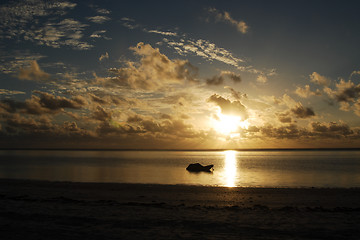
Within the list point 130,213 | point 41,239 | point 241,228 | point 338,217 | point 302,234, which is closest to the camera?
point 41,239

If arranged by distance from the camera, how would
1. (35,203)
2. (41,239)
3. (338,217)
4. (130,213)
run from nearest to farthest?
1. (41,239)
2. (338,217)
3. (130,213)
4. (35,203)

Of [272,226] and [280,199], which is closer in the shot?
[272,226]

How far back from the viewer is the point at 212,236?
1303cm

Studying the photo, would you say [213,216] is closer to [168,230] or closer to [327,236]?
[168,230]

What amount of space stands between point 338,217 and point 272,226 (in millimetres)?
5393

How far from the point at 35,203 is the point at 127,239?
12954mm

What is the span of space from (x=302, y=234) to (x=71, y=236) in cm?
1104

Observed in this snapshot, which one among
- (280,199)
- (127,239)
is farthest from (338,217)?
(127,239)

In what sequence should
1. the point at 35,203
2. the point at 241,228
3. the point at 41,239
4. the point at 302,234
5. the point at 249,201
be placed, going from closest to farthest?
the point at 41,239
the point at 302,234
the point at 241,228
the point at 35,203
the point at 249,201

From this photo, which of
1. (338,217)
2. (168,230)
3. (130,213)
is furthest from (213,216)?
(338,217)

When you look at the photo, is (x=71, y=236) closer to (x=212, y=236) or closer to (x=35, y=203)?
(x=212, y=236)

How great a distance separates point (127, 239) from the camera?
12.6 meters

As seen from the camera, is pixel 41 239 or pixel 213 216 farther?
pixel 213 216

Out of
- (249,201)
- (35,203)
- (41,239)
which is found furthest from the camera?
(249,201)
